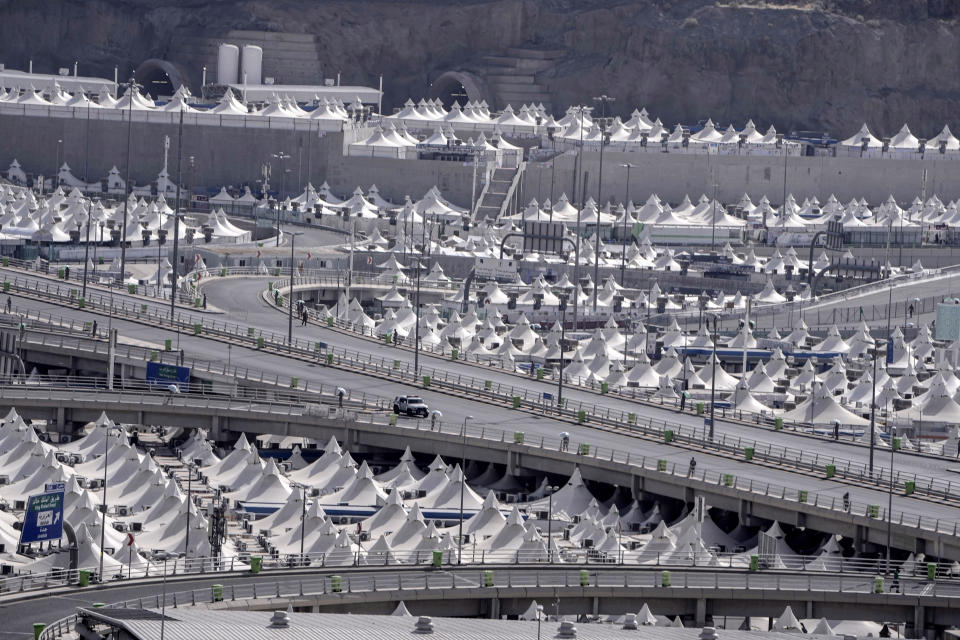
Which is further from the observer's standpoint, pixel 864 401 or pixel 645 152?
pixel 645 152

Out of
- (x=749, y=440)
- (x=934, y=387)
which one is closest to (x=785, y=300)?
(x=934, y=387)

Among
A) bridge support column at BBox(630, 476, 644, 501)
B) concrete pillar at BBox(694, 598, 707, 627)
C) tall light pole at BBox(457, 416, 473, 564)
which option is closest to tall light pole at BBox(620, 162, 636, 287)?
tall light pole at BBox(457, 416, 473, 564)

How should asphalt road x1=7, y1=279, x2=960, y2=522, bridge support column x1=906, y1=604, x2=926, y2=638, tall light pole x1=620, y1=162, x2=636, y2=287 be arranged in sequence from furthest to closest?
tall light pole x1=620, y1=162, x2=636, y2=287 → asphalt road x1=7, y1=279, x2=960, y2=522 → bridge support column x1=906, y1=604, x2=926, y2=638

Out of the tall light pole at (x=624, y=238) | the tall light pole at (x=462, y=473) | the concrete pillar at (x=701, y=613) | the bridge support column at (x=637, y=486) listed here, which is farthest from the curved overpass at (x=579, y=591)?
the tall light pole at (x=624, y=238)

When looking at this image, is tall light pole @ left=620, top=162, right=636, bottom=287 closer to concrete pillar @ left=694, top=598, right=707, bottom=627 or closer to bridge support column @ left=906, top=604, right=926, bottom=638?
bridge support column @ left=906, top=604, right=926, bottom=638

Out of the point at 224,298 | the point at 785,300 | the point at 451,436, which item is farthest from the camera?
the point at 785,300

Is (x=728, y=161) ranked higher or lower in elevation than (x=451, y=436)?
higher

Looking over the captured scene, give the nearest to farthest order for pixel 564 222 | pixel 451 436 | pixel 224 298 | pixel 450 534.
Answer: pixel 450 534, pixel 451 436, pixel 224 298, pixel 564 222

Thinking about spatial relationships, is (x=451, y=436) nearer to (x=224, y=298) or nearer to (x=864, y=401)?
(x=864, y=401)
